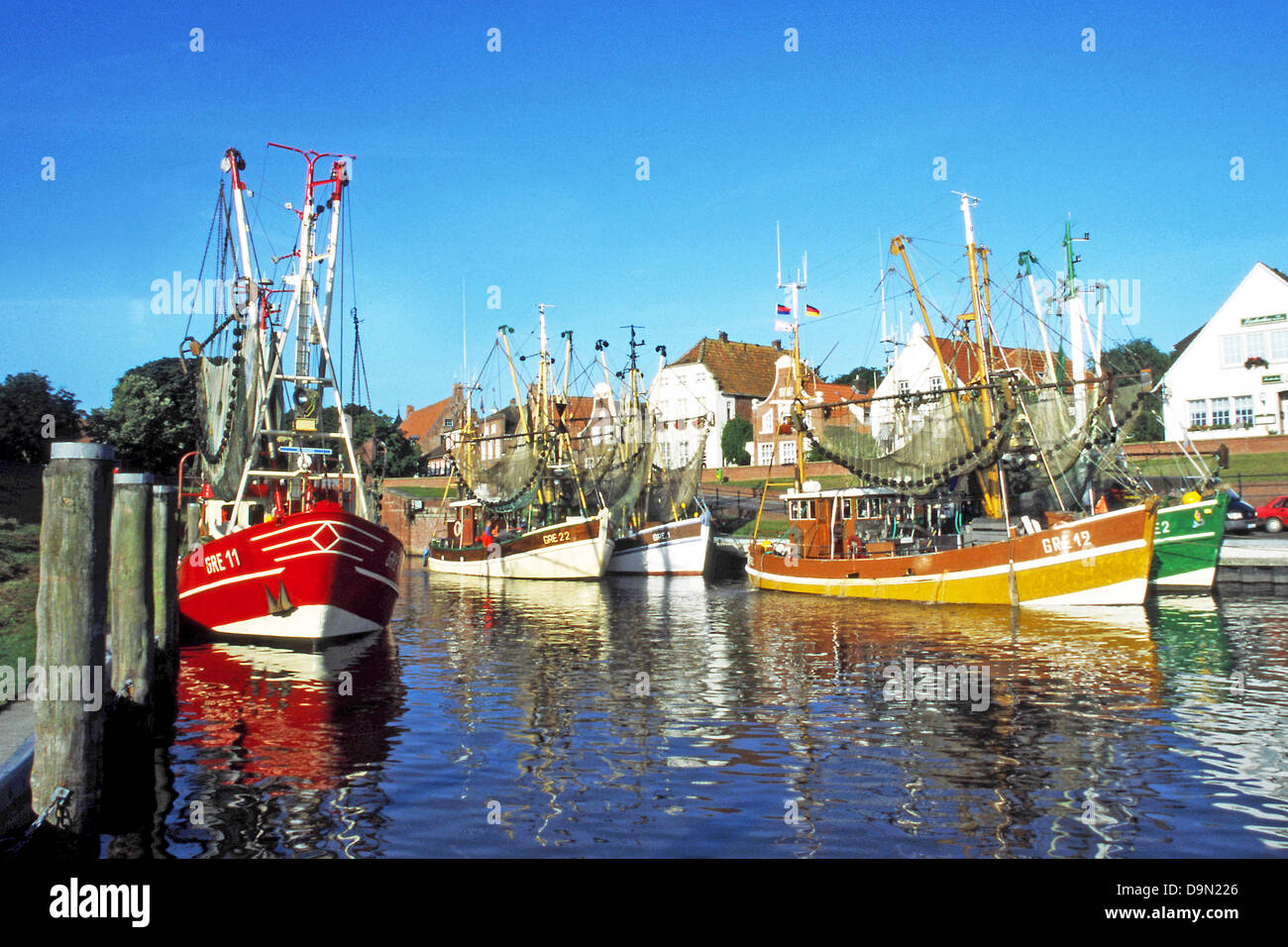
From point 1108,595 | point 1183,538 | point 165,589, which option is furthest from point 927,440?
point 165,589

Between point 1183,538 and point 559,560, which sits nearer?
point 1183,538

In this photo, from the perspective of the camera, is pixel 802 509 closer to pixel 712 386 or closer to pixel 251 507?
pixel 251 507

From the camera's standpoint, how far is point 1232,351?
2400 inches

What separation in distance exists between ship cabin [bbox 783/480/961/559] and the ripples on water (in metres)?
11.4

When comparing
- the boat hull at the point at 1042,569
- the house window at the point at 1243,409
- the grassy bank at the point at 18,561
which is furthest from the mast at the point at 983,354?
the house window at the point at 1243,409

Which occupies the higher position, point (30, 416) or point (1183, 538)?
point (30, 416)

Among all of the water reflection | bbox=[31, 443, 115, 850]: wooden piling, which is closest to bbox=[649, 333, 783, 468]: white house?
the water reflection

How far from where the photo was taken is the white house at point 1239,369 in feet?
194

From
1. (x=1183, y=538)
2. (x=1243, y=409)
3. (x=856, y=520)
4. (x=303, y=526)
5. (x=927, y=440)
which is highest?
(x=1243, y=409)

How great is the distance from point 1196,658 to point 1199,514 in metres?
13.9

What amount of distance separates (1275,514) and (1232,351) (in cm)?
2315

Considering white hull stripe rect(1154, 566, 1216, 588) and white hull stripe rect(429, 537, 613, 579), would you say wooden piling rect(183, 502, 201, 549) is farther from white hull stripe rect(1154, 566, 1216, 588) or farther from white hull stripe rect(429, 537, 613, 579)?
white hull stripe rect(1154, 566, 1216, 588)
